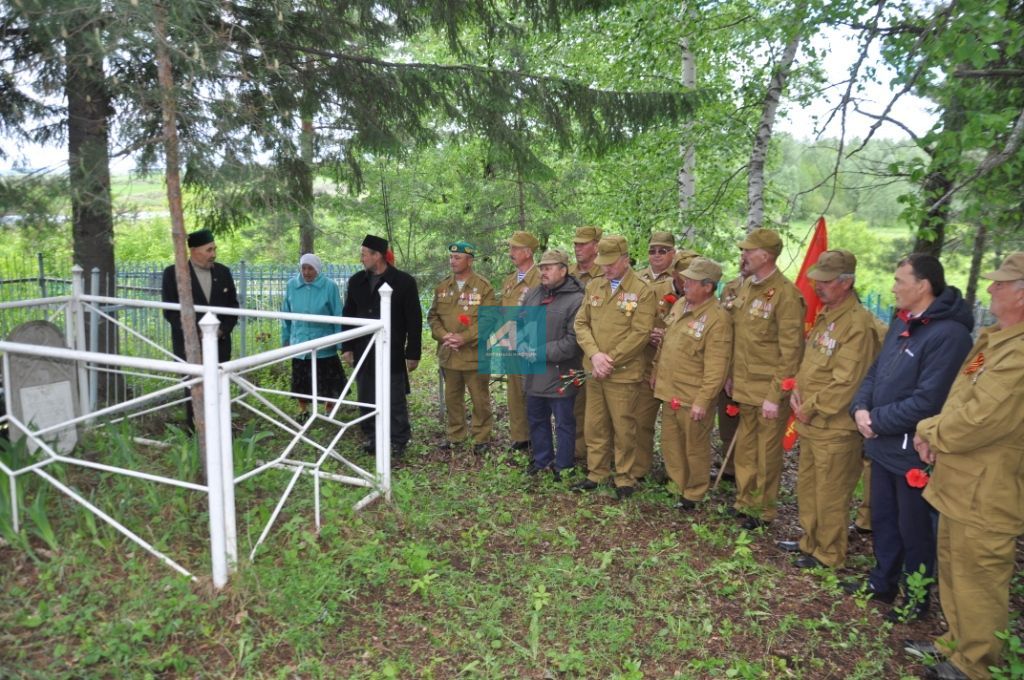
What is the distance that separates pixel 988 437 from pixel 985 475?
187 mm

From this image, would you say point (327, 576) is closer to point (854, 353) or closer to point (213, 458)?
point (213, 458)

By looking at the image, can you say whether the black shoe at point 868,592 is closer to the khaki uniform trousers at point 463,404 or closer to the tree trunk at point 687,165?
the khaki uniform trousers at point 463,404

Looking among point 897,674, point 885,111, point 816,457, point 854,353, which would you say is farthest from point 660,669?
point 885,111

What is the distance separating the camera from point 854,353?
3801 millimetres

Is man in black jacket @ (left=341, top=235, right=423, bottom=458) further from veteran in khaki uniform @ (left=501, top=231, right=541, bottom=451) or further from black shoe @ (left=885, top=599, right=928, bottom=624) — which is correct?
black shoe @ (left=885, top=599, right=928, bottom=624)

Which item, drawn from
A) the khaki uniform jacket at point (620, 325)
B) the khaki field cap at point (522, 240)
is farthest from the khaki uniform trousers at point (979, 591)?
the khaki field cap at point (522, 240)

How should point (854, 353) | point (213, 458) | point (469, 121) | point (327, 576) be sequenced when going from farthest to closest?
1. point (469, 121)
2. point (854, 353)
3. point (327, 576)
4. point (213, 458)

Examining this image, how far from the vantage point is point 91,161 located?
348 cm

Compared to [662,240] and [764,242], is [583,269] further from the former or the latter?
[764,242]

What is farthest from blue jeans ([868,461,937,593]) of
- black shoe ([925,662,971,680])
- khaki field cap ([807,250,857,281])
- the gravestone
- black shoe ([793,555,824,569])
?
the gravestone

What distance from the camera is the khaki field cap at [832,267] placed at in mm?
3836

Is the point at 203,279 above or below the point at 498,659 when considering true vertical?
above

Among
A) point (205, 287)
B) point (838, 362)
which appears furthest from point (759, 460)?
point (205, 287)

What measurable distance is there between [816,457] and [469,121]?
3886 millimetres
